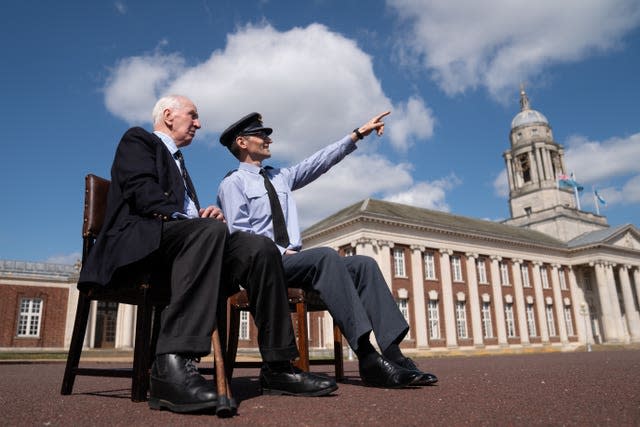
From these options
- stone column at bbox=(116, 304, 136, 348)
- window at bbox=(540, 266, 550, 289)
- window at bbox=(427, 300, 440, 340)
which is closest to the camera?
window at bbox=(427, 300, 440, 340)

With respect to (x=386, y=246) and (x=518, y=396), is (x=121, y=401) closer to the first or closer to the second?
(x=518, y=396)

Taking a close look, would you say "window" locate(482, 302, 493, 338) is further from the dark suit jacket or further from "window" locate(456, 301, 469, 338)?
the dark suit jacket

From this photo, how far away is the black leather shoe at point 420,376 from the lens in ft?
9.55

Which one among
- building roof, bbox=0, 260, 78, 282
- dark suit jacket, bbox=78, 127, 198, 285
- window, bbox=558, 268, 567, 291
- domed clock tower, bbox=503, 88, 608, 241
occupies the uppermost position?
domed clock tower, bbox=503, 88, 608, 241

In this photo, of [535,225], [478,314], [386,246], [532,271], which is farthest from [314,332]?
[535,225]

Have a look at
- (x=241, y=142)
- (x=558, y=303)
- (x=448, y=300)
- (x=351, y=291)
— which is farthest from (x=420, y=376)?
(x=558, y=303)

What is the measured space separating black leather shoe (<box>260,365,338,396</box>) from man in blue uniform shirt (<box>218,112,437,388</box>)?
40cm

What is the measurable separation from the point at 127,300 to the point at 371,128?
2552 millimetres

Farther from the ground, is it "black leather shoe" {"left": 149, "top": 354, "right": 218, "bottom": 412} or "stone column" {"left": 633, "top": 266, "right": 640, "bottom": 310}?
"stone column" {"left": 633, "top": 266, "right": 640, "bottom": 310}

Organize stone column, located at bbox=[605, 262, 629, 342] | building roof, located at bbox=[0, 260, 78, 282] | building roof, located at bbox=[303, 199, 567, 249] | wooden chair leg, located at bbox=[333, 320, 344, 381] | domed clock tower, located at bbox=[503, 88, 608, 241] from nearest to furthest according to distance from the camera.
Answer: wooden chair leg, located at bbox=[333, 320, 344, 381] < building roof, located at bbox=[303, 199, 567, 249] < building roof, located at bbox=[0, 260, 78, 282] < stone column, located at bbox=[605, 262, 629, 342] < domed clock tower, located at bbox=[503, 88, 608, 241]

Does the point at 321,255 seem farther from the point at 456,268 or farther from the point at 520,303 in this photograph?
the point at 520,303

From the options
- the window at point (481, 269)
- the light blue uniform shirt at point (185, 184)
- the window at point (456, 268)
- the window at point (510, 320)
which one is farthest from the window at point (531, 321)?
the light blue uniform shirt at point (185, 184)

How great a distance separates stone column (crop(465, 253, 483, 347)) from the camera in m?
32.2

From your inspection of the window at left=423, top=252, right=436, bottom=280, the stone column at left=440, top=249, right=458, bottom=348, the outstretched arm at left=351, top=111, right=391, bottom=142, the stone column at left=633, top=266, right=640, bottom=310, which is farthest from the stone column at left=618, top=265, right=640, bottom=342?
the outstretched arm at left=351, top=111, right=391, bottom=142
